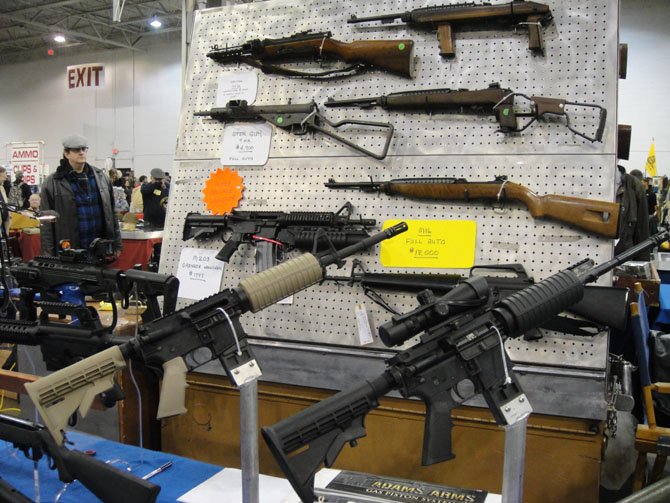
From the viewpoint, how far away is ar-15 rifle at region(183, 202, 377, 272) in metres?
2.29

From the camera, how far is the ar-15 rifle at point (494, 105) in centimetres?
203

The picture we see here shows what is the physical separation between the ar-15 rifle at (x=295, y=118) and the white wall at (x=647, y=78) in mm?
8722

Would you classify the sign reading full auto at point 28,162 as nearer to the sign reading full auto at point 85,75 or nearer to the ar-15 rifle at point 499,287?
the sign reading full auto at point 85,75

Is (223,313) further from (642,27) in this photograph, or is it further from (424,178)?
(642,27)

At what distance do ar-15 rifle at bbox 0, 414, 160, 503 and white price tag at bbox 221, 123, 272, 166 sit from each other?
139cm

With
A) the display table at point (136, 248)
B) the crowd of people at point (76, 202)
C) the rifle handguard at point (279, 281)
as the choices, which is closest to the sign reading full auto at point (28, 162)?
the display table at point (136, 248)

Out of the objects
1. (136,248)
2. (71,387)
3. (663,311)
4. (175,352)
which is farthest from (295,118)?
(136,248)

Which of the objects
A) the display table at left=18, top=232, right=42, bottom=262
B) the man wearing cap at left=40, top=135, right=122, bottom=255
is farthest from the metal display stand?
the display table at left=18, top=232, right=42, bottom=262

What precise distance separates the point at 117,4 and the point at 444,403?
5.43 meters

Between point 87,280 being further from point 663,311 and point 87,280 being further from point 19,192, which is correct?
point 19,192

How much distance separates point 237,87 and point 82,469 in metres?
1.80

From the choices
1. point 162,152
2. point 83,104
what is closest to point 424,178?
point 162,152

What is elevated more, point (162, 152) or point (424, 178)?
point (162, 152)

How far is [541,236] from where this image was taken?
207cm
